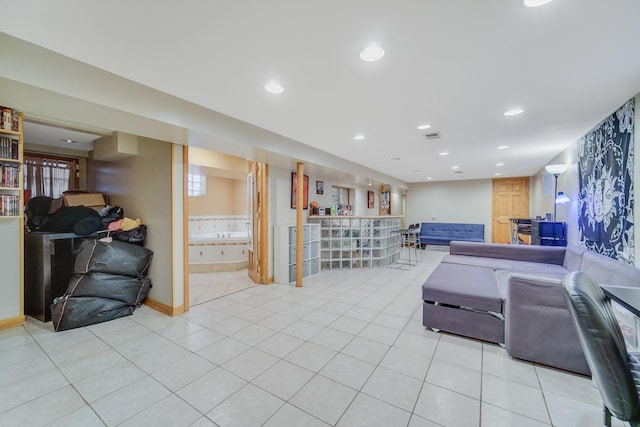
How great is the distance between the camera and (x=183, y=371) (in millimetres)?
2102

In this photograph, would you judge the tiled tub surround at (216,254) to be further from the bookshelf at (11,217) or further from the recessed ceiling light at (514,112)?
the recessed ceiling light at (514,112)

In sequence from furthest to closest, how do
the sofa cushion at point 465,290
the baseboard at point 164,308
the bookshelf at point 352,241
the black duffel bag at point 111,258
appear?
the bookshelf at point 352,241
the baseboard at point 164,308
the black duffel bag at point 111,258
the sofa cushion at point 465,290

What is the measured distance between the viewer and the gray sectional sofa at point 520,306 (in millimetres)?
2092

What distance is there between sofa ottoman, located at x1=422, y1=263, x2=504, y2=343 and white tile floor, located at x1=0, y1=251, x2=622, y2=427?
12 centimetres

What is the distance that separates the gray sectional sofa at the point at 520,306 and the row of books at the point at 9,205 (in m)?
4.37

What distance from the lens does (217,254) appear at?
5.58 metres

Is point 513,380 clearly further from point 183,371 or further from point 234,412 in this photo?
point 183,371

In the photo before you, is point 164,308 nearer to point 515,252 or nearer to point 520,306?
point 520,306

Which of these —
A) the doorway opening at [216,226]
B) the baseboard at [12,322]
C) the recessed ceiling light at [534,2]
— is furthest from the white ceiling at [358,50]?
the baseboard at [12,322]

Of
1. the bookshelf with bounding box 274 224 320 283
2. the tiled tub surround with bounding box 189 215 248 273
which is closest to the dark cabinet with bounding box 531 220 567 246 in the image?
the bookshelf with bounding box 274 224 320 283

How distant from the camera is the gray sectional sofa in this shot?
2092 millimetres

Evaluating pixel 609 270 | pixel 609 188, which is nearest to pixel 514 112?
pixel 609 188

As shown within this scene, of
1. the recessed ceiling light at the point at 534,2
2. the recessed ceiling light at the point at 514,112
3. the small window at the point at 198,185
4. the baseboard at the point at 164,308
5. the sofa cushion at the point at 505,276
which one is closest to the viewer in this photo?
the recessed ceiling light at the point at 534,2

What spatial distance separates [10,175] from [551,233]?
7193mm
